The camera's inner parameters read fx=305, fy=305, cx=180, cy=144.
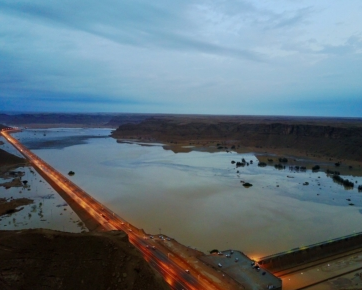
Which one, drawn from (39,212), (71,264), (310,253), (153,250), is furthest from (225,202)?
(71,264)

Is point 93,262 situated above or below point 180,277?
above

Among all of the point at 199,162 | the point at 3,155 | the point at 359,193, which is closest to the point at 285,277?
the point at 359,193

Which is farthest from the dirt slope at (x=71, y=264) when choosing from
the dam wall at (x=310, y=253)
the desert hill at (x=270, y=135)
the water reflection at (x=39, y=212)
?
the desert hill at (x=270, y=135)

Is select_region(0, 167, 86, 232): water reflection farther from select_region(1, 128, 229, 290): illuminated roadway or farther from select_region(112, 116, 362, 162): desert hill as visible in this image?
select_region(112, 116, 362, 162): desert hill

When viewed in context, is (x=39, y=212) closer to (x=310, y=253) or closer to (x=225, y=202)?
(x=225, y=202)

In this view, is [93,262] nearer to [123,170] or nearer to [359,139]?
[123,170]

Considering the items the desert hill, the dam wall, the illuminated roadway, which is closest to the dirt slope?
the illuminated roadway

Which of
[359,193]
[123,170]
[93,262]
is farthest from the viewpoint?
[123,170]

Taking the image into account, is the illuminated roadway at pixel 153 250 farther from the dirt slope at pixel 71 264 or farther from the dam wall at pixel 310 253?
the dam wall at pixel 310 253
